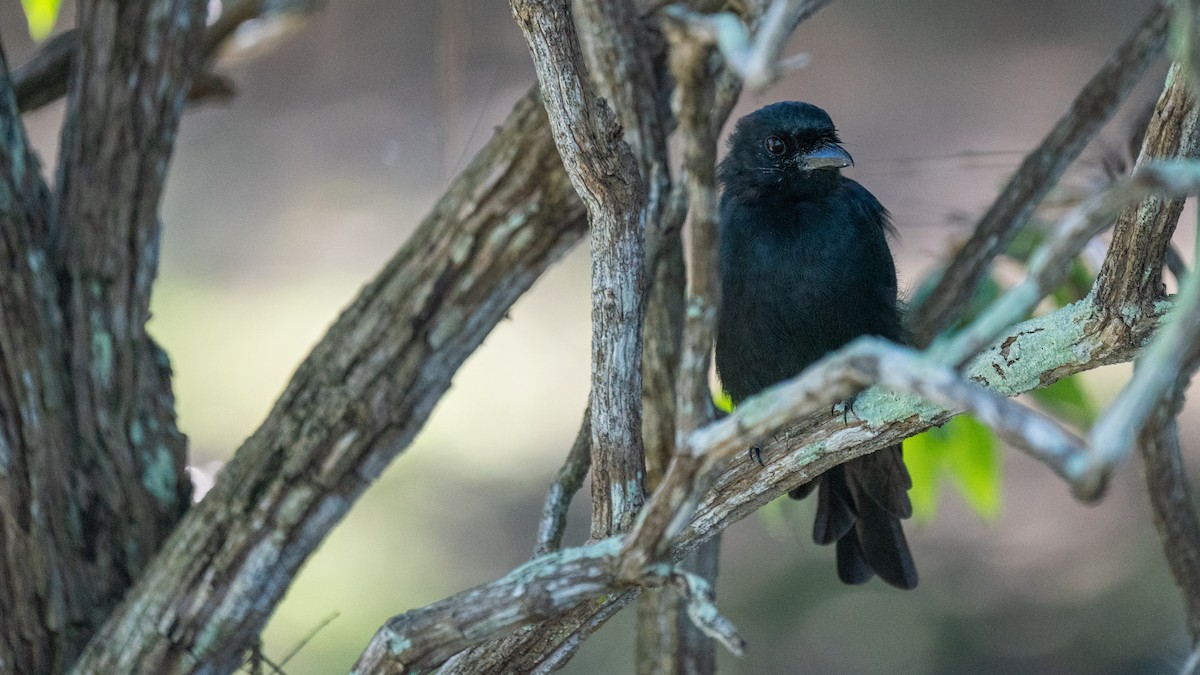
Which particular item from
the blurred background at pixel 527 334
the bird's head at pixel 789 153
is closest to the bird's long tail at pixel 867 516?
the bird's head at pixel 789 153

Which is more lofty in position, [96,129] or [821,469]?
[96,129]

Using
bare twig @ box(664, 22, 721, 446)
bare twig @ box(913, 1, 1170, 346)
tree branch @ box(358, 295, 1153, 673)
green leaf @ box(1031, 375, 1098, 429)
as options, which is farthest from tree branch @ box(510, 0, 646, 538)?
green leaf @ box(1031, 375, 1098, 429)

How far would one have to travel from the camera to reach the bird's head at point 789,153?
338 centimetres

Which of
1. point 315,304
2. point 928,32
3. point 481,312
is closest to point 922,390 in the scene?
point 481,312

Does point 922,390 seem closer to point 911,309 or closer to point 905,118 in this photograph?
point 911,309

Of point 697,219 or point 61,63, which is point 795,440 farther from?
point 61,63

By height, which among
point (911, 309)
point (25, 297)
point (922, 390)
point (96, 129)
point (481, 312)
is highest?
A: point (96, 129)

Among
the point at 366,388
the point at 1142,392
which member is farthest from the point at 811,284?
the point at 1142,392

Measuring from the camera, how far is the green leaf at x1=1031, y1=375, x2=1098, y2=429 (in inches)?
129

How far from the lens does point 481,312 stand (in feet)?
9.48

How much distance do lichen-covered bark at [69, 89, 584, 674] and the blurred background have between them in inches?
114

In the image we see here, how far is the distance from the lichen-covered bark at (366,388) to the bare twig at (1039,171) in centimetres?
105

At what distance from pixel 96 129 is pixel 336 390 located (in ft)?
2.56

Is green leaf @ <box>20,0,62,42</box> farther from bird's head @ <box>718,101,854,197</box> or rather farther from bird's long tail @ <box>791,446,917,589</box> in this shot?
bird's long tail @ <box>791,446,917,589</box>
